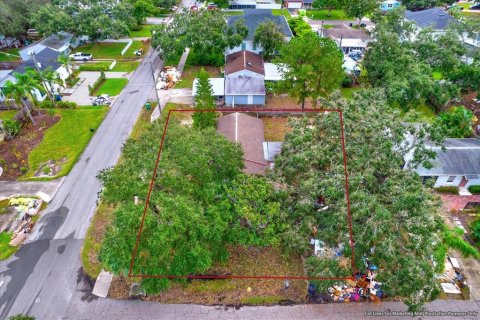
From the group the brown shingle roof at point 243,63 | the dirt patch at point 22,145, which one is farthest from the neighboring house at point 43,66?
the brown shingle roof at point 243,63

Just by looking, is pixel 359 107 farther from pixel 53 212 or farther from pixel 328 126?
pixel 53 212

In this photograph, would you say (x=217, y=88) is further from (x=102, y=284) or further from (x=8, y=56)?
(x=8, y=56)

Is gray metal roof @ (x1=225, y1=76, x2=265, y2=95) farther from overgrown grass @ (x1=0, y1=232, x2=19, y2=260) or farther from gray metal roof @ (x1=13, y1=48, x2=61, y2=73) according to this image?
overgrown grass @ (x1=0, y1=232, x2=19, y2=260)

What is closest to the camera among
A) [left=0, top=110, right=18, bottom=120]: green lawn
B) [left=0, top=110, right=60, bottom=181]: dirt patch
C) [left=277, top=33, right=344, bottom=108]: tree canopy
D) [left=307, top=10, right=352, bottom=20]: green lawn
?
[left=0, top=110, right=60, bottom=181]: dirt patch

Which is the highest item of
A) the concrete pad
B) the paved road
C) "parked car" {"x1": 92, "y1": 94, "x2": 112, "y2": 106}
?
"parked car" {"x1": 92, "y1": 94, "x2": 112, "y2": 106}

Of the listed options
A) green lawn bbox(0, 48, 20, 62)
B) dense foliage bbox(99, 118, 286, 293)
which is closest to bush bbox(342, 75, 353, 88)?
dense foliage bbox(99, 118, 286, 293)
